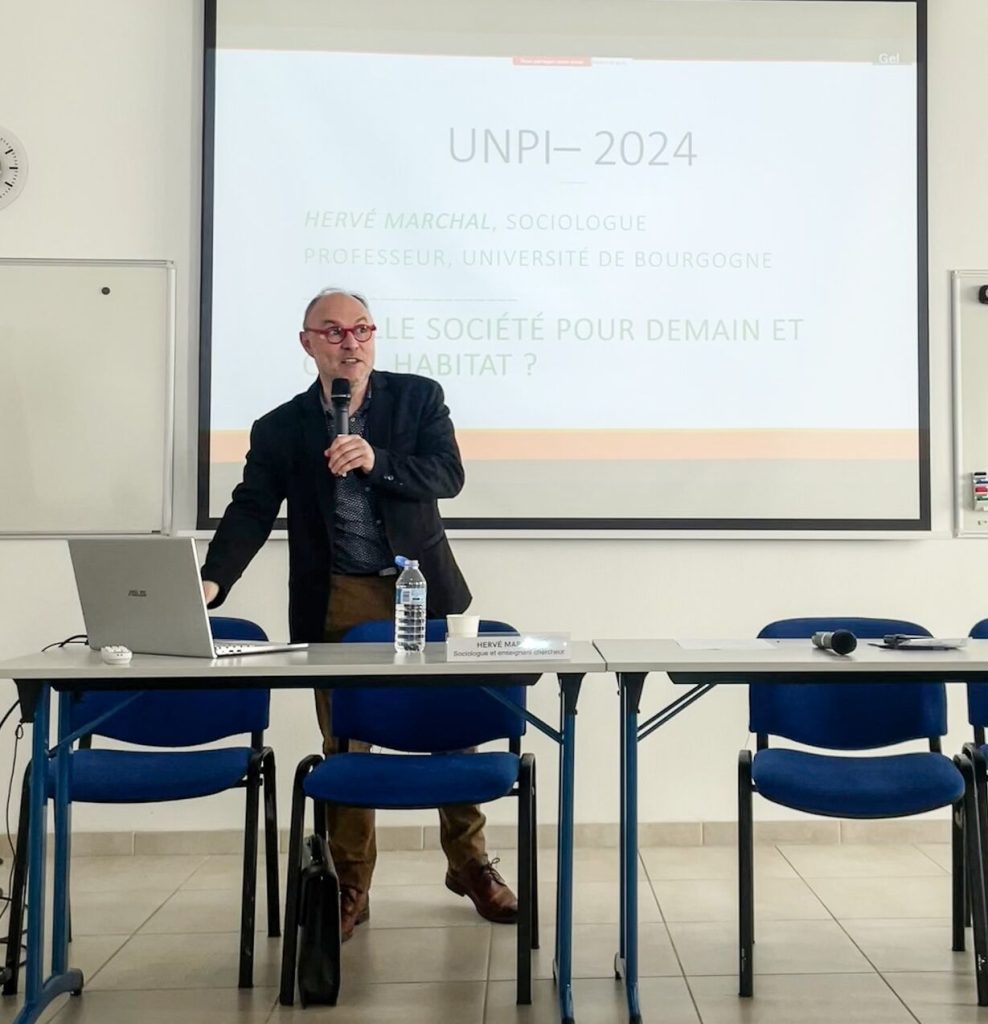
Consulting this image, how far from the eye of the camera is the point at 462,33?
12.7 feet

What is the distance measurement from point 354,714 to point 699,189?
2218 mm

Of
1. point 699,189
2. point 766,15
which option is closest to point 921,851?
point 699,189

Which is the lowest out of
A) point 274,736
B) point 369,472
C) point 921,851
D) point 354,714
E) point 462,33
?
point 921,851

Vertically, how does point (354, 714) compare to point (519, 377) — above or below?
below

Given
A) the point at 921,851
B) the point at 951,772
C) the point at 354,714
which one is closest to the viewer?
the point at 951,772

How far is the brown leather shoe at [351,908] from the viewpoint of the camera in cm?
286

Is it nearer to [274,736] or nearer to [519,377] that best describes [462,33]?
[519,377]

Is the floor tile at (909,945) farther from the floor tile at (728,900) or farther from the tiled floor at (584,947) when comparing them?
the floor tile at (728,900)

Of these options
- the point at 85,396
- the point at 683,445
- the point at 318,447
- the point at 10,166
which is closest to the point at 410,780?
the point at 318,447

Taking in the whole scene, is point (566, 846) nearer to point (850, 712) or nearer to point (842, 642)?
point (842, 642)

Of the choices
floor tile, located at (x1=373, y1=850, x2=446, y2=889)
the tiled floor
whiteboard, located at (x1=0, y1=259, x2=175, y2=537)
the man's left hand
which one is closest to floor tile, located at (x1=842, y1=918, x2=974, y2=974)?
the tiled floor

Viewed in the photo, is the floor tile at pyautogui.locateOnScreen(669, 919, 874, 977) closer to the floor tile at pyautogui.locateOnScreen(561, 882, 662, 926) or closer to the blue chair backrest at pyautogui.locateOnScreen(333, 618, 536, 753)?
the floor tile at pyautogui.locateOnScreen(561, 882, 662, 926)

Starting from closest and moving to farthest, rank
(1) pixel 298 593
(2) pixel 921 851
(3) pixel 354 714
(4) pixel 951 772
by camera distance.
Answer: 1. (4) pixel 951 772
2. (3) pixel 354 714
3. (1) pixel 298 593
4. (2) pixel 921 851

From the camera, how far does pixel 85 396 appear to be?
3.80 m
